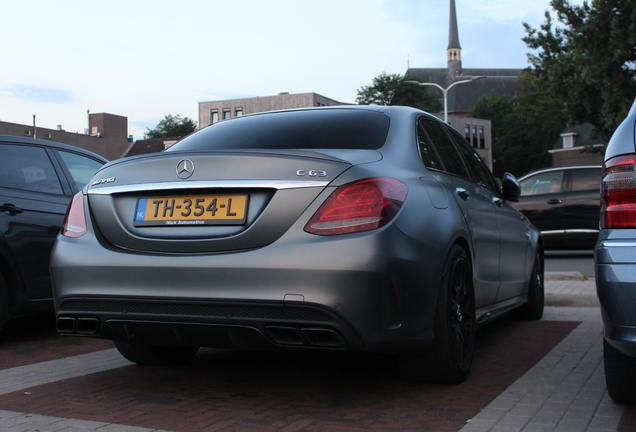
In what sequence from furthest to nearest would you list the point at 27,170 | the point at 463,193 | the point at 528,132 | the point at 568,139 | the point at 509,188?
1. the point at 528,132
2. the point at 568,139
3. the point at 27,170
4. the point at 509,188
5. the point at 463,193

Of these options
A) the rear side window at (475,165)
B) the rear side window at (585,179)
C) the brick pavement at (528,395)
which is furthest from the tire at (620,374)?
the rear side window at (585,179)

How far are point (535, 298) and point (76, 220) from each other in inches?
164

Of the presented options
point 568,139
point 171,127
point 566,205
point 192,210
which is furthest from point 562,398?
point 171,127

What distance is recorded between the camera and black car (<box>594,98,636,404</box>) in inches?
117

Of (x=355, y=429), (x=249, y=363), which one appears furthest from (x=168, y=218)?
(x=249, y=363)

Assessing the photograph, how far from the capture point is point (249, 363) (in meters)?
4.80

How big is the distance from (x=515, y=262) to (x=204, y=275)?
9.84 ft

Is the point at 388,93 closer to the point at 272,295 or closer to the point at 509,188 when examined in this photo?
the point at 509,188

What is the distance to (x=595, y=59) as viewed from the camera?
2812 cm

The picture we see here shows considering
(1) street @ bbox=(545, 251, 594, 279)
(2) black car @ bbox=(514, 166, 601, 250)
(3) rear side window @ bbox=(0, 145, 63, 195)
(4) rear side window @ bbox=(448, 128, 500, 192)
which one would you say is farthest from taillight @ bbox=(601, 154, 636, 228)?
(2) black car @ bbox=(514, 166, 601, 250)

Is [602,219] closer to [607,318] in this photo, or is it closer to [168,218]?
[607,318]

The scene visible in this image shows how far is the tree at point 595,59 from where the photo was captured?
27.5 m

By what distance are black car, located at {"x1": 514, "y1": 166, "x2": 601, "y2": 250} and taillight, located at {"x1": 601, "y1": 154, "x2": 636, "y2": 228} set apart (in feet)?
36.3

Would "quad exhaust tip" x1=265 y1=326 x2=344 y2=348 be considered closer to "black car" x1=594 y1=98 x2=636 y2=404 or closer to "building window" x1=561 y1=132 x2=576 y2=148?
"black car" x1=594 y1=98 x2=636 y2=404
